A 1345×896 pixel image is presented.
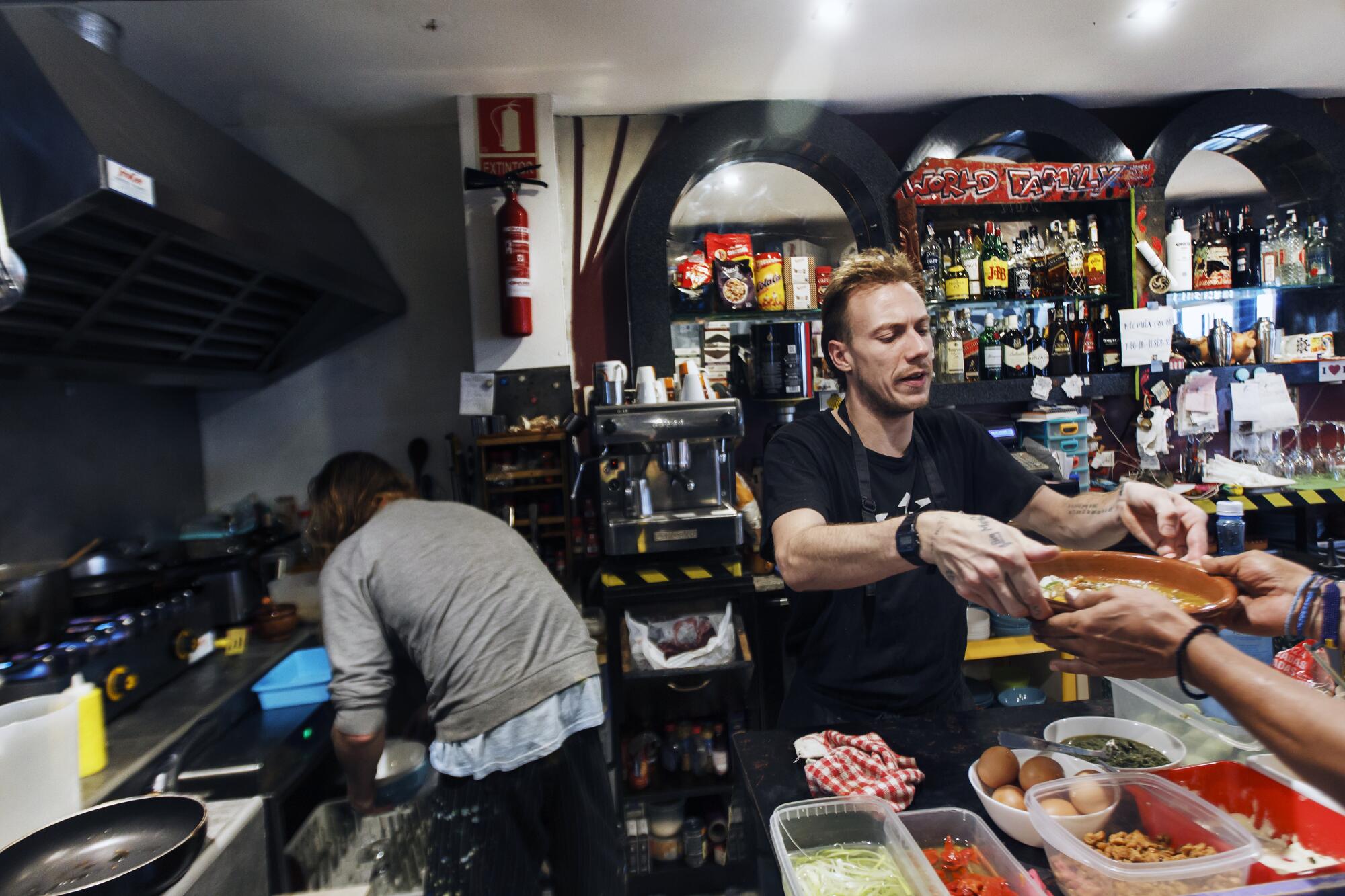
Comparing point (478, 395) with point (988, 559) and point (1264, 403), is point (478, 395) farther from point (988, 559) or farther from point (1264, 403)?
point (1264, 403)

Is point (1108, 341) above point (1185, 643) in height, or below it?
above

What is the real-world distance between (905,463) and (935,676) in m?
0.50

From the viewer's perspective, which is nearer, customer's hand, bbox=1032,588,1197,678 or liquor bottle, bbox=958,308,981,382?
customer's hand, bbox=1032,588,1197,678

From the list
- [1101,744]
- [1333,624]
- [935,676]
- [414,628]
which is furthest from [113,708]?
[1333,624]

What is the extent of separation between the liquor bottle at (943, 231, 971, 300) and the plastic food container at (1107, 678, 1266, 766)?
2.11 metres

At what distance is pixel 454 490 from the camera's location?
10.6ft

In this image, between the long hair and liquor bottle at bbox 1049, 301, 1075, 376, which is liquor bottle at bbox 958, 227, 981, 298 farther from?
the long hair

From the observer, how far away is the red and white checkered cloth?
115 centimetres

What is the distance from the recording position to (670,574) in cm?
253

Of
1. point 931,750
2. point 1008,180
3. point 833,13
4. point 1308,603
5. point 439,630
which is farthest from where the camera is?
point 1008,180

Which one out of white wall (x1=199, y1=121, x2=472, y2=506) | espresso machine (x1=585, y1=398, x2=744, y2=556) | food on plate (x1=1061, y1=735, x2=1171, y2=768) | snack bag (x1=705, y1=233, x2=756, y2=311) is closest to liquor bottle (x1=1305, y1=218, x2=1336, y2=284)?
snack bag (x1=705, y1=233, x2=756, y2=311)

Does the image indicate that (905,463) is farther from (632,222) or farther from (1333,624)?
(632,222)

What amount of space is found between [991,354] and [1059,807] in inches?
98.4

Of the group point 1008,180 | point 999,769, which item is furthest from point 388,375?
point 999,769
